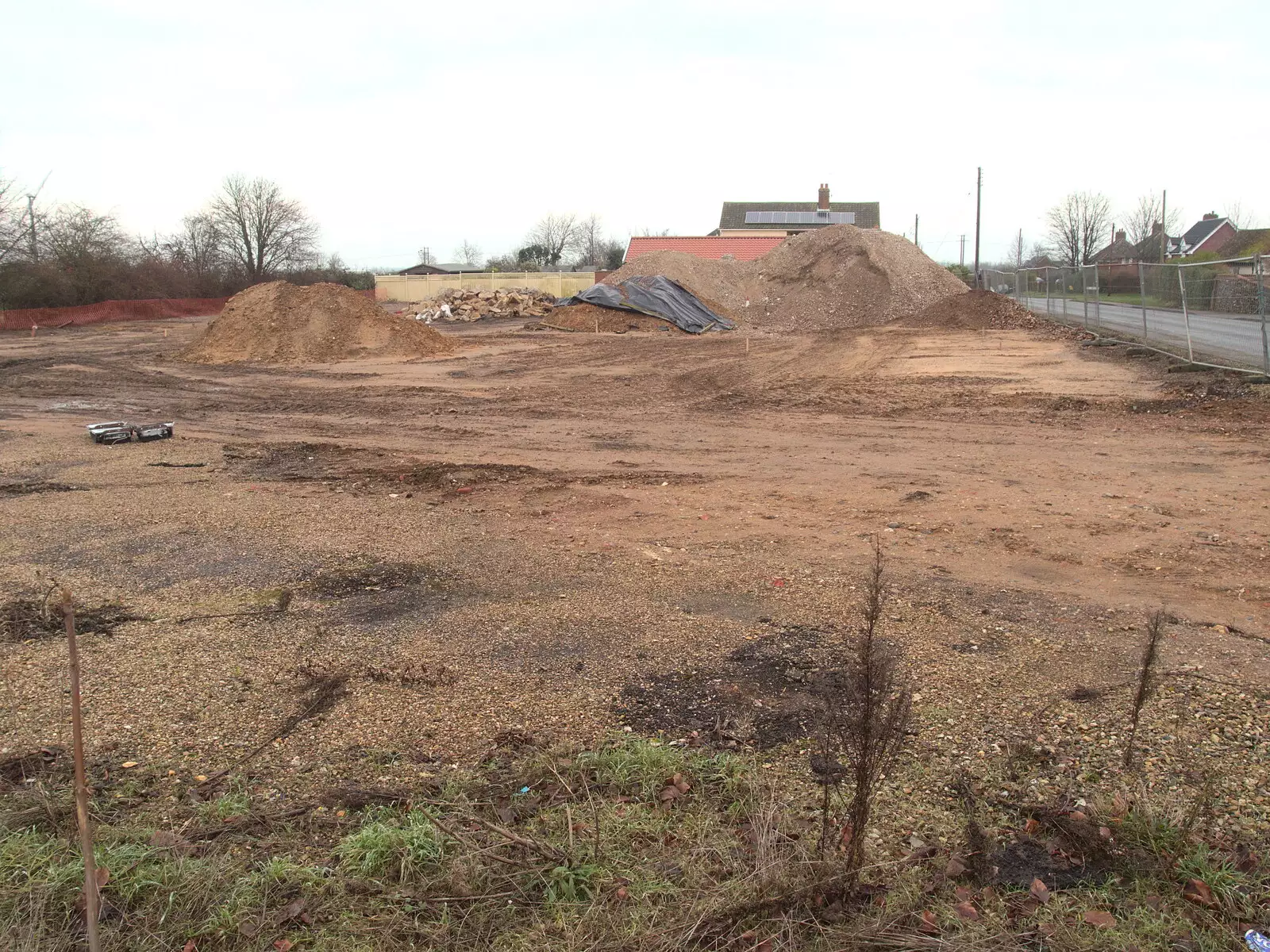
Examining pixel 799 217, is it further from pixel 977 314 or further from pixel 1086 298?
pixel 1086 298

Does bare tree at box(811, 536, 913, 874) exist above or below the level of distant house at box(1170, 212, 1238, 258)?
below

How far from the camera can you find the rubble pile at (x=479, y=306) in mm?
40531

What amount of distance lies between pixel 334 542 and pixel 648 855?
15.4 ft

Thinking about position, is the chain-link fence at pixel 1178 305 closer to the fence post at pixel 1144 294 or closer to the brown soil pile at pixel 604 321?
the fence post at pixel 1144 294

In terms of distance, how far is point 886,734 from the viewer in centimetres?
291

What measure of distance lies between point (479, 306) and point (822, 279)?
16.0m

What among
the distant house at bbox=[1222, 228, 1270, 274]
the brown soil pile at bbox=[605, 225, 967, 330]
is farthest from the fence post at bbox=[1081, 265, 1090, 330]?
the distant house at bbox=[1222, 228, 1270, 274]

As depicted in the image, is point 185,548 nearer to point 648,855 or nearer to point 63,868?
point 63,868

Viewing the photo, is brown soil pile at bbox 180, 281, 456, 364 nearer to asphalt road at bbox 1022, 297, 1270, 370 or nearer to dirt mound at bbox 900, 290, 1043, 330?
dirt mound at bbox 900, 290, 1043, 330

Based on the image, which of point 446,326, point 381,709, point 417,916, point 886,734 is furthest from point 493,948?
point 446,326

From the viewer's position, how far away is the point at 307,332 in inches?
985

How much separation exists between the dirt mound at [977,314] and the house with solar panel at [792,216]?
47.6 m

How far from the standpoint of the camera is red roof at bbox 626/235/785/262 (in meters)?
51.3

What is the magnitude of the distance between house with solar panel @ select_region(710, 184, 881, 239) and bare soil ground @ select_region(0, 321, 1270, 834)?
Answer: 67995 mm
